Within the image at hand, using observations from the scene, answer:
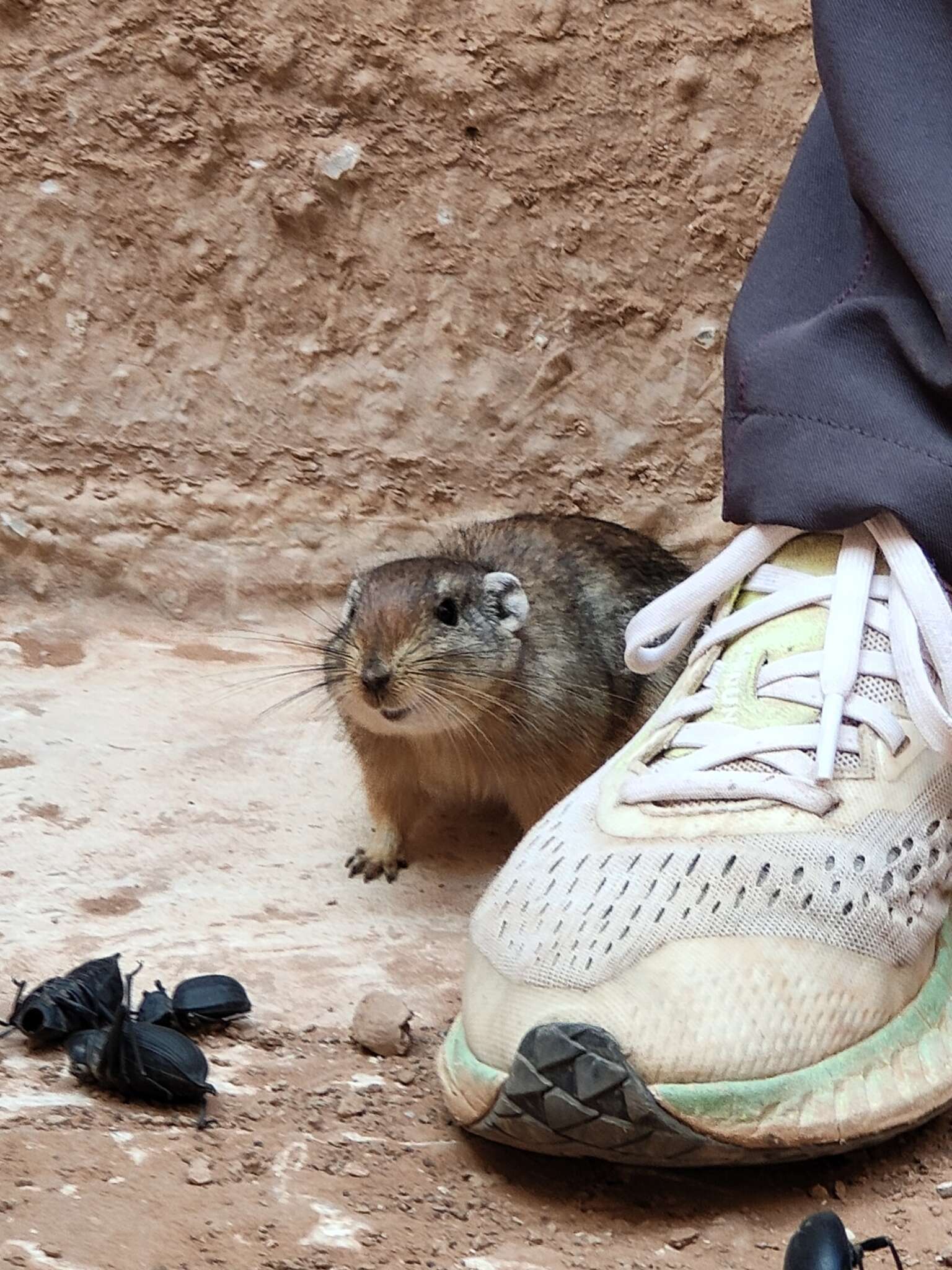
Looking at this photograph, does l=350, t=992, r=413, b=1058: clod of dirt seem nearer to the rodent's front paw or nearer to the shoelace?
the shoelace

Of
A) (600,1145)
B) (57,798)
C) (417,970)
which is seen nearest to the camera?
(600,1145)

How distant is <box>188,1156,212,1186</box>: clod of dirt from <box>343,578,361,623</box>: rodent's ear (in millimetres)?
1590

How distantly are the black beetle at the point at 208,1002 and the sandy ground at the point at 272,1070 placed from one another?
0.04 meters

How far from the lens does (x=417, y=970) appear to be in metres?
2.55

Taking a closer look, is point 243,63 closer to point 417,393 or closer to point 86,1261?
point 417,393

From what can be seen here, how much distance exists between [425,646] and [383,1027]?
1.13m

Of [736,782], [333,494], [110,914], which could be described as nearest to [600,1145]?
[736,782]

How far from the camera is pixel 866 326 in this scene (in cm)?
210

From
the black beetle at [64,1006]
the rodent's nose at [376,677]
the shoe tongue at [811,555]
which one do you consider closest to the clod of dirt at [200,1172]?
the black beetle at [64,1006]

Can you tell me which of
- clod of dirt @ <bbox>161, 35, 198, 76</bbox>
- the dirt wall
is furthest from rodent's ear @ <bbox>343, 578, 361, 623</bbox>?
clod of dirt @ <bbox>161, 35, 198, 76</bbox>

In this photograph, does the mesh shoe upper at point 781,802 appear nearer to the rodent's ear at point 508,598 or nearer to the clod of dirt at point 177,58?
the rodent's ear at point 508,598

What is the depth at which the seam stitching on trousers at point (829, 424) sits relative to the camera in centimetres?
197

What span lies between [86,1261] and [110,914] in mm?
1154

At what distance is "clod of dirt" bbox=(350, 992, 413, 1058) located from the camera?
85.8 inches
